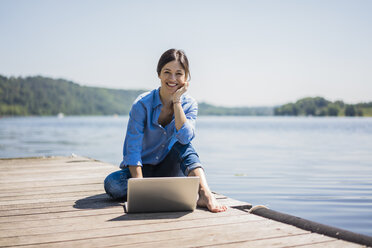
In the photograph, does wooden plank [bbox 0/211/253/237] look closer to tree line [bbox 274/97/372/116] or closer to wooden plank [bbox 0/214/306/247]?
wooden plank [bbox 0/214/306/247]

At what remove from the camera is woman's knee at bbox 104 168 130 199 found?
12.0ft

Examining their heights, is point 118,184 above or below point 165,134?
below

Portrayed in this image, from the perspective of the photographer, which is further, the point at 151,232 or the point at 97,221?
the point at 97,221

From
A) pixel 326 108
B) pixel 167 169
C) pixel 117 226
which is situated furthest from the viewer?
pixel 326 108

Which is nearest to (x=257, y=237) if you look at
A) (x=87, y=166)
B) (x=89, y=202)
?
(x=89, y=202)

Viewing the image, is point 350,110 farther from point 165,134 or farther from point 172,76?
point 172,76

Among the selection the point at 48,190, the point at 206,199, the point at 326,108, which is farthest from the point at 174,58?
the point at 326,108

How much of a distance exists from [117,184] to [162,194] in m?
0.73

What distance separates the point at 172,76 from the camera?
11.3ft

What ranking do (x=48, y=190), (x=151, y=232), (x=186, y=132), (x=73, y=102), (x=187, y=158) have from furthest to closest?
(x=73, y=102) < (x=48, y=190) < (x=187, y=158) < (x=186, y=132) < (x=151, y=232)

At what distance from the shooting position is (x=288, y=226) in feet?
9.08

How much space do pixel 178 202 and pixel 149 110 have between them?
877 mm

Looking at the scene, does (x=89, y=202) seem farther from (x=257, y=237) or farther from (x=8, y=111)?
(x=8, y=111)

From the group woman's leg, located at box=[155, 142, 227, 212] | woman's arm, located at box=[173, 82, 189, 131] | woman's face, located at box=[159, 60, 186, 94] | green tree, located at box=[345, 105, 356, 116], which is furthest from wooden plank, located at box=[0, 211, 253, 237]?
green tree, located at box=[345, 105, 356, 116]
